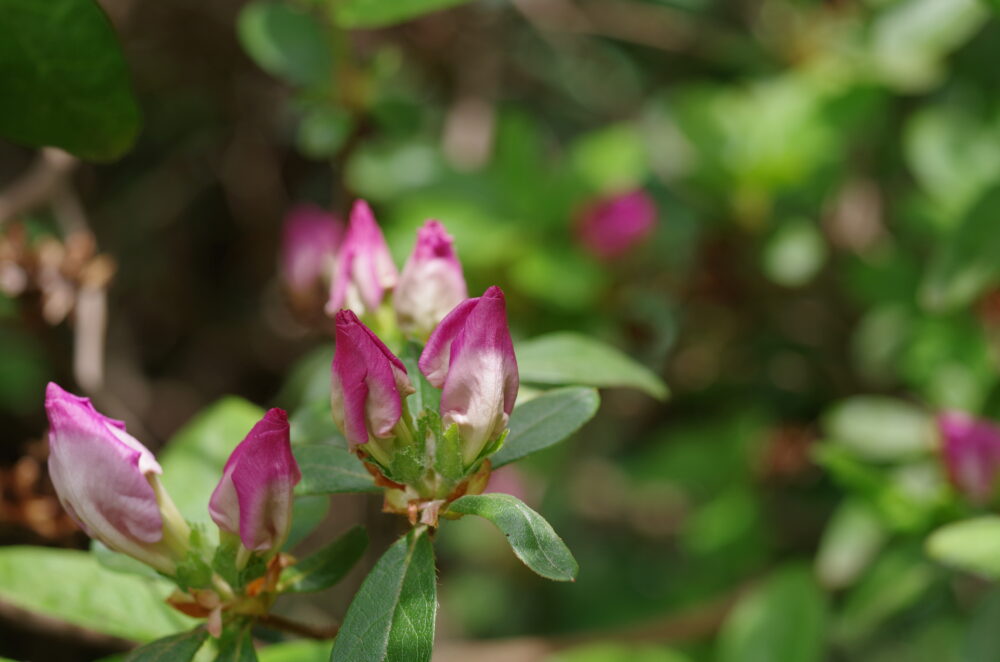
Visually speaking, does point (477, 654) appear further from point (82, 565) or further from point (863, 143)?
point (863, 143)

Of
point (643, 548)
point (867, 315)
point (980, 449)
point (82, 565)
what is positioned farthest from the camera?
point (643, 548)

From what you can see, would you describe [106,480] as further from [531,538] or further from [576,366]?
[576,366]

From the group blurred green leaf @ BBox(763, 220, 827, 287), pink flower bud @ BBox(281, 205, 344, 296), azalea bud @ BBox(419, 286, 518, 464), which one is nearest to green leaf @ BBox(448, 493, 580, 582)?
azalea bud @ BBox(419, 286, 518, 464)

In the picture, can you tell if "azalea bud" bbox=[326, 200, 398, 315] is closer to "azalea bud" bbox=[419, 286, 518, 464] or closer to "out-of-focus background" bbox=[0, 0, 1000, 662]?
"azalea bud" bbox=[419, 286, 518, 464]

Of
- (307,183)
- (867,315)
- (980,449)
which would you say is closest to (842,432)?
(980,449)

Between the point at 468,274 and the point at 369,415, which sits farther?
the point at 468,274

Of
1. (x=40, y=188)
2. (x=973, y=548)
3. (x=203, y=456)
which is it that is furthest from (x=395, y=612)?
(x=40, y=188)
